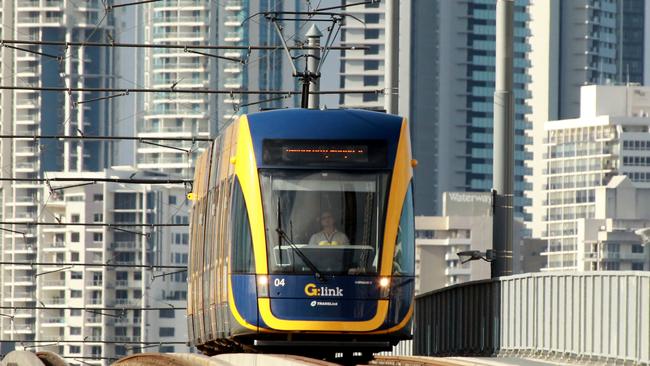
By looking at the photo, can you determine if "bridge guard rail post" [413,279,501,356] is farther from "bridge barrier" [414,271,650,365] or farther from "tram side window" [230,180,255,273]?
"tram side window" [230,180,255,273]

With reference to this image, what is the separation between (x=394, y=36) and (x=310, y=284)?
38.1 feet

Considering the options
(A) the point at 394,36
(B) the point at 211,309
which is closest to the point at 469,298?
(B) the point at 211,309

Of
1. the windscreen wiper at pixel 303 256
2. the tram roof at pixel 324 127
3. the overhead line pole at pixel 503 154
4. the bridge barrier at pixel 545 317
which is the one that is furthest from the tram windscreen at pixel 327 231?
the overhead line pole at pixel 503 154

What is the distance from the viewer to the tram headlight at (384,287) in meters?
22.8

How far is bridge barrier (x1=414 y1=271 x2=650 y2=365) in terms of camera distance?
64.3 ft

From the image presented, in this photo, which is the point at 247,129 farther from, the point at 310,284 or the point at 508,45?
the point at 508,45

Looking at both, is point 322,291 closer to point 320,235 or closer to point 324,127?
point 320,235

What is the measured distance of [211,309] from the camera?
25484 mm

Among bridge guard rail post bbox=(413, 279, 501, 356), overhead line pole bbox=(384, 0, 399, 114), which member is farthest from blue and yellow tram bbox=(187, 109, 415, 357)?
overhead line pole bbox=(384, 0, 399, 114)

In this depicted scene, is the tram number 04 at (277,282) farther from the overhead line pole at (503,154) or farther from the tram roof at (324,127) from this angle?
the overhead line pole at (503,154)

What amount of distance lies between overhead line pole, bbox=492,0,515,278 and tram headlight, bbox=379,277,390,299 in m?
1.94

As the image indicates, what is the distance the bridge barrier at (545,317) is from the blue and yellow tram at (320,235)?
135cm

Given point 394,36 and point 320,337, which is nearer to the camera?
point 320,337

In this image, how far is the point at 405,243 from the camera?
Result: 2303 centimetres
